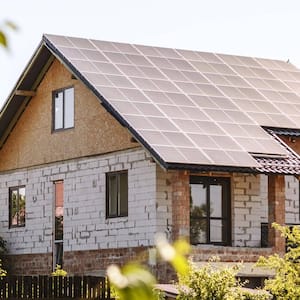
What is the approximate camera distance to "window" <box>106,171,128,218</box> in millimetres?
23766

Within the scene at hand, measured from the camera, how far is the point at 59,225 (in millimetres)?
26859

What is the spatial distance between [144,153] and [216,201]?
2059 millimetres

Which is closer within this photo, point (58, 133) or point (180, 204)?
point (180, 204)

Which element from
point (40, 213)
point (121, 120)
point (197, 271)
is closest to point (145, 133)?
point (121, 120)

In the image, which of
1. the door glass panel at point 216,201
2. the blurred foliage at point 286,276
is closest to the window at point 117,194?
the door glass panel at point 216,201

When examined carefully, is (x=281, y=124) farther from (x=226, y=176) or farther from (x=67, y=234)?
(x=67, y=234)

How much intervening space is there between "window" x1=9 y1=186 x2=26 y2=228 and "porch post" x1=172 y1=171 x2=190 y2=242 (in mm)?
7419

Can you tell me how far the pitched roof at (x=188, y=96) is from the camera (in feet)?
70.7

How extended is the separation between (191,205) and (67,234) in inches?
177

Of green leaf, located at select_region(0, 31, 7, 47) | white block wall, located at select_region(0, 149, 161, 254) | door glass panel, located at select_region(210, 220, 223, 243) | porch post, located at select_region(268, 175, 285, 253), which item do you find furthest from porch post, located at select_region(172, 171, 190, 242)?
green leaf, located at select_region(0, 31, 7, 47)

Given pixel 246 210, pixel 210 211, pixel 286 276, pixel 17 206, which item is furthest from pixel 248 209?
pixel 286 276

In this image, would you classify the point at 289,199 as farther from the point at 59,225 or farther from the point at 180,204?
the point at 59,225

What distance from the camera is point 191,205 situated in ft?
75.2

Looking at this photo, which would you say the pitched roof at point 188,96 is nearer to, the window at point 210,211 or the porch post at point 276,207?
the porch post at point 276,207
